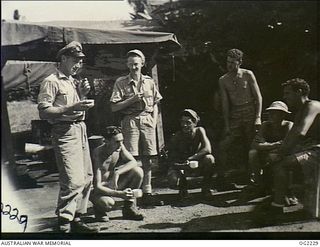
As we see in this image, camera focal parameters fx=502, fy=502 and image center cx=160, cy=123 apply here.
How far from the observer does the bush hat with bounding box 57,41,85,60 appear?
12.6 feet

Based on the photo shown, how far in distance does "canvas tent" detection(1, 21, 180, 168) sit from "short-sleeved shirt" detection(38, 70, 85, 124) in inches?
3.9

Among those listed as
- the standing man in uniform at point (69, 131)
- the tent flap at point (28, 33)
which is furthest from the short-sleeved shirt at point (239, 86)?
the tent flap at point (28, 33)

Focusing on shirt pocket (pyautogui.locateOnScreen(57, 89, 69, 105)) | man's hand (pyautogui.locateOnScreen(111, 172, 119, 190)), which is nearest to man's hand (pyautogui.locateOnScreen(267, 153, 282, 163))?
man's hand (pyautogui.locateOnScreen(111, 172, 119, 190))

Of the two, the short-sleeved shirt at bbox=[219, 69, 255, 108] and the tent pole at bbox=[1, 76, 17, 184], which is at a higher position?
the short-sleeved shirt at bbox=[219, 69, 255, 108]

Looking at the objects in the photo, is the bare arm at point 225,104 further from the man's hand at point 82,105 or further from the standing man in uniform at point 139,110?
the man's hand at point 82,105

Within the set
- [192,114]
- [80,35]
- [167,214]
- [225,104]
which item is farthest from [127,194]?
[80,35]

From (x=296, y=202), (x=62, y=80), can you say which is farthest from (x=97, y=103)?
(x=296, y=202)

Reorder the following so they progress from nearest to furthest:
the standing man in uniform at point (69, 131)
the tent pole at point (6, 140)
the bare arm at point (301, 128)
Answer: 1. the bare arm at point (301, 128)
2. the standing man in uniform at point (69, 131)
3. the tent pole at point (6, 140)

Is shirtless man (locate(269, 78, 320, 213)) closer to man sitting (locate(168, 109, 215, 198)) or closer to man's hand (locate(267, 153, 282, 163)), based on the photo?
man's hand (locate(267, 153, 282, 163))

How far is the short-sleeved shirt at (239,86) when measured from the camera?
380 cm

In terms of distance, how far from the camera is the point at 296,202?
3.75 metres

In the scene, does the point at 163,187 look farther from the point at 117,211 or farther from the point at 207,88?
the point at 207,88

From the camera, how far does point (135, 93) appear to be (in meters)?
3.85

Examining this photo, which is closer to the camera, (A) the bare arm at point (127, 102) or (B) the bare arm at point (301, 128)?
(B) the bare arm at point (301, 128)
